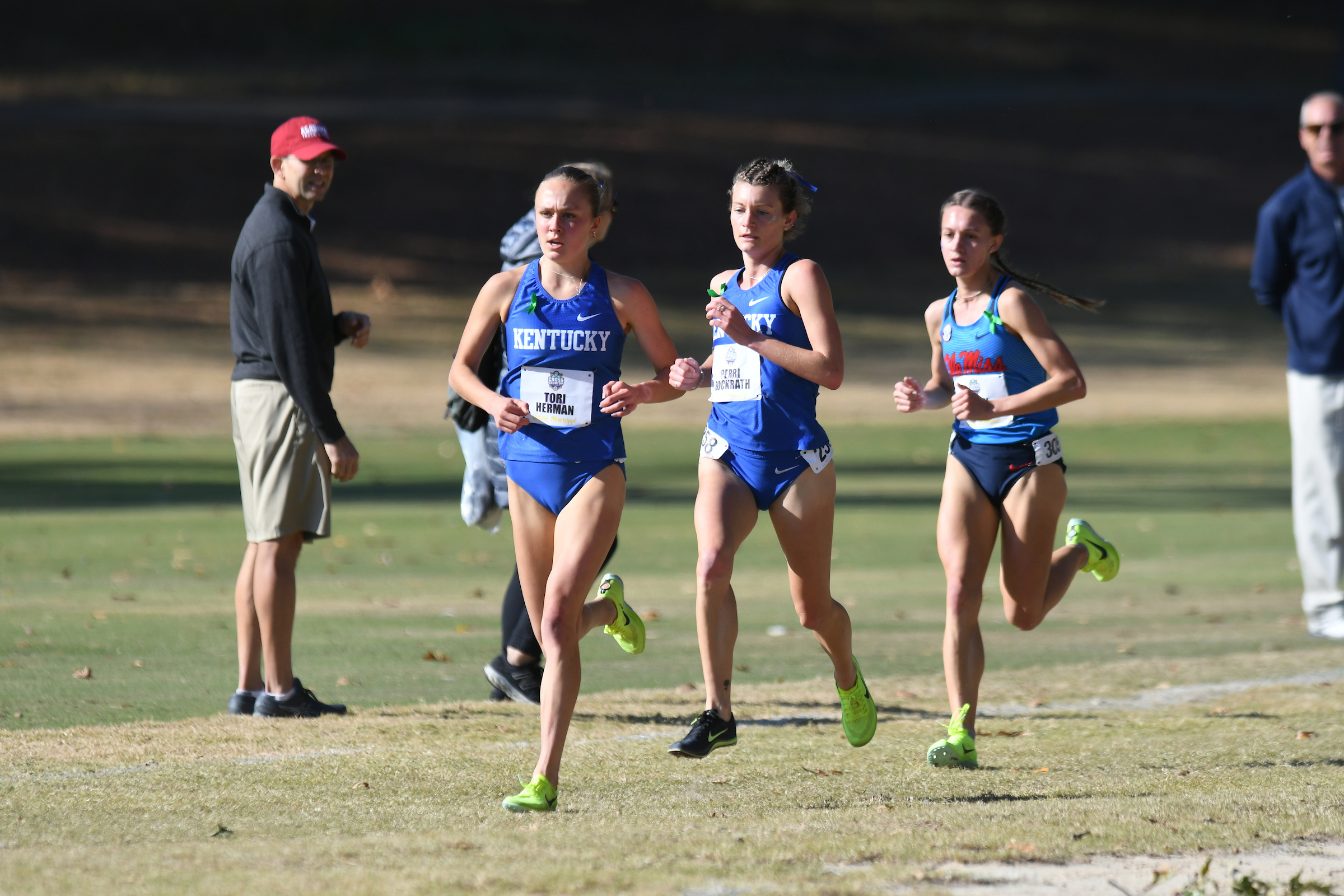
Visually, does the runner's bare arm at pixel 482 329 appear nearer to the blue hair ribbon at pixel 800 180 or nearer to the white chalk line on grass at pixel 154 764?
the blue hair ribbon at pixel 800 180

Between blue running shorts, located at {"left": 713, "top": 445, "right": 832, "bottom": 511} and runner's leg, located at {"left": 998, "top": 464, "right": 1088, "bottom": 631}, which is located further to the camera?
runner's leg, located at {"left": 998, "top": 464, "right": 1088, "bottom": 631}

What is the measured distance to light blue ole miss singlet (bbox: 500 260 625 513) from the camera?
622 cm

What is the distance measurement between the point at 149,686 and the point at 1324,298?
5510 mm

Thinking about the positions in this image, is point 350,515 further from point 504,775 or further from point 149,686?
point 504,775

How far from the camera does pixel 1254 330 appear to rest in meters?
35.1

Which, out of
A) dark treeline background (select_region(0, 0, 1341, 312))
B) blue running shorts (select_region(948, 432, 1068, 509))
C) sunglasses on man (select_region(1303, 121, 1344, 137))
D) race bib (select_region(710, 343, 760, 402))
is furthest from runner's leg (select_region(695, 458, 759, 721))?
dark treeline background (select_region(0, 0, 1341, 312))

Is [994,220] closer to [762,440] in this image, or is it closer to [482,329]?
[762,440]

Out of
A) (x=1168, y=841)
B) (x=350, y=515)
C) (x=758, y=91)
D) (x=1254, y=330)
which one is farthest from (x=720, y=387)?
(x=758, y=91)

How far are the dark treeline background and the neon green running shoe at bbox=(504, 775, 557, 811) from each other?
96.3 feet

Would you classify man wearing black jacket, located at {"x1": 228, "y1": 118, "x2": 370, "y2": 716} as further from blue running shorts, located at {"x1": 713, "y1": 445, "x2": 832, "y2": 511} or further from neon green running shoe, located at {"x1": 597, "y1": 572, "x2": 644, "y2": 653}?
blue running shorts, located at {"x1": 713, "y1": 445, "x2": 832, "y2": 511}

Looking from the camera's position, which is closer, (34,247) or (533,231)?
(533,231)

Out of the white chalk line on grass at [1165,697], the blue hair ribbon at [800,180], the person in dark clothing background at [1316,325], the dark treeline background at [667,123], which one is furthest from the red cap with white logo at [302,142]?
the dark treeline background at [667,123]

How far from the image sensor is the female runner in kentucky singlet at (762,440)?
21.6ft

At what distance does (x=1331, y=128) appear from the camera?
8.51 meters
